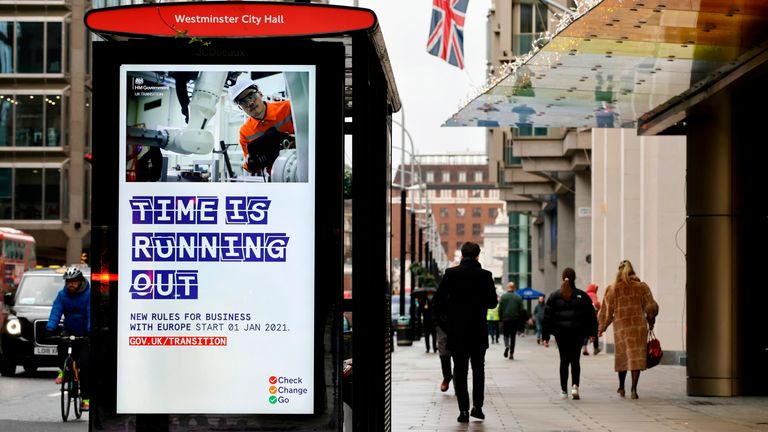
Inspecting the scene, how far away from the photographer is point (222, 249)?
26.2 feet

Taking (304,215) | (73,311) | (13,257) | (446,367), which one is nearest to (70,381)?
(73,311)

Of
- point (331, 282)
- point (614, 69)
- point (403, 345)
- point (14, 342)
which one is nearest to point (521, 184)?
point (403, 345)

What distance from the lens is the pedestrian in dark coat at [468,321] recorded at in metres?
13.9

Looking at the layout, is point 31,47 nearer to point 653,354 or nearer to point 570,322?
point 570,322

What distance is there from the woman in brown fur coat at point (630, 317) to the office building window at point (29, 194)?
48037mm

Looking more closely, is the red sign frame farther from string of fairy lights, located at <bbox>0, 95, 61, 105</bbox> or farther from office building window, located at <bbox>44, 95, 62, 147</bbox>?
office building window, located at <bbox>44, 95, 62, 147</bbox>

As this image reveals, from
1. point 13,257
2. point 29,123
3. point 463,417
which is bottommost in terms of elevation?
point 463,417

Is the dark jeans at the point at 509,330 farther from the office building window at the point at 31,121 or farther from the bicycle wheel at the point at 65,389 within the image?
the office building window at the point at 31,121

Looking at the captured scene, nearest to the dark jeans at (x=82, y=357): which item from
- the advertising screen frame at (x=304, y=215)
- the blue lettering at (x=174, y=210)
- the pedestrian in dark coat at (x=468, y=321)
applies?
the pedestrian in dark coat at (x=468, y=321)

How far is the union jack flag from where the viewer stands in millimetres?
26234

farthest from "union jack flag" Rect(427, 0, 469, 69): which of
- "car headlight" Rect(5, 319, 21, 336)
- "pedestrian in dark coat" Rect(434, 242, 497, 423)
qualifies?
"pedestrian in dark coat" Rect(434, 242, 497, 423)

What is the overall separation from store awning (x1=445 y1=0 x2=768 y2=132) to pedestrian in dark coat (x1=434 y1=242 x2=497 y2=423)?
8.91ft

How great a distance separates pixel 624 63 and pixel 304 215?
29.8 feet

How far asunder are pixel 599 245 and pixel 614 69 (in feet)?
78.9
